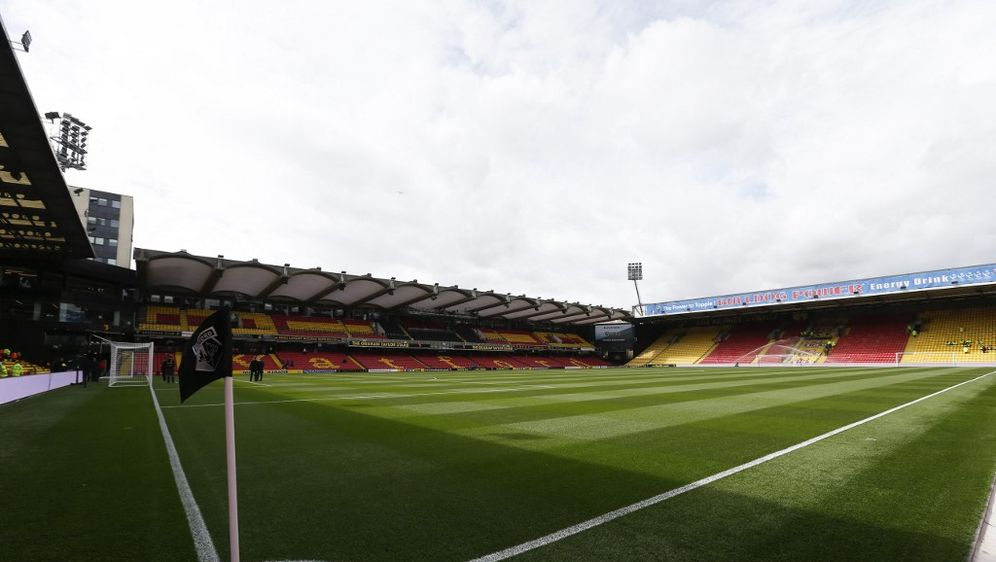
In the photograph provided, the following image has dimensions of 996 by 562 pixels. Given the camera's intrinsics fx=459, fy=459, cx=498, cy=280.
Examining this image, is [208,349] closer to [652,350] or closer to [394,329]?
[394,329]

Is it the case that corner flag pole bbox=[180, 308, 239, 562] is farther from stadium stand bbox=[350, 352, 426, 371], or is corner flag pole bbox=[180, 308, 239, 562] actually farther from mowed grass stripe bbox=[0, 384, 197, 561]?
stadium stand bbox=[350, 352, 426, 371]

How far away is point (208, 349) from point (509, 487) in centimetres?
380

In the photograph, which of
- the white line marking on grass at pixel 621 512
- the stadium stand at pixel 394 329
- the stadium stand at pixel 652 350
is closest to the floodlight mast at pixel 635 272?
the stadium stand at pixel 652 350

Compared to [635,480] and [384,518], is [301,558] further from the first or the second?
[635,480]

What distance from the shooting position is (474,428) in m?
10.0

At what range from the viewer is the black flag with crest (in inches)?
132

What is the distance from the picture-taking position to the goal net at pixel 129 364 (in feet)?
78.1

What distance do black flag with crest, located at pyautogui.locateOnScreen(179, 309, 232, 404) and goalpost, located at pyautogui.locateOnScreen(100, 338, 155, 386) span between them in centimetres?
2345

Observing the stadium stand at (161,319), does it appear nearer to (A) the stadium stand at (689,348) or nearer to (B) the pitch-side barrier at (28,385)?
(B) the pitch-side barrier at (28,385)

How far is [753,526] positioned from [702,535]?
1.97 feet

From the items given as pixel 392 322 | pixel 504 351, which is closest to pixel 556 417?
pixel 392 322

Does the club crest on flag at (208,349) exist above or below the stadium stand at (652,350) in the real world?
above

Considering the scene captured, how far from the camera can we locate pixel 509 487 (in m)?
5.66

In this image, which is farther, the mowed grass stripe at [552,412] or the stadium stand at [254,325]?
the stadium stand at [254,325]
